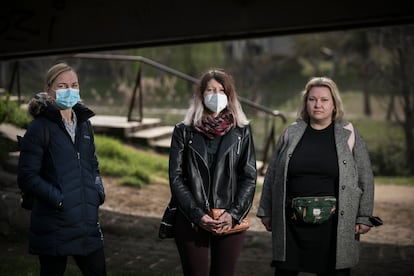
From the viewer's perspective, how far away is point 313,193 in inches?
134

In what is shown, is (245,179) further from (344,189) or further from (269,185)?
(344,189)

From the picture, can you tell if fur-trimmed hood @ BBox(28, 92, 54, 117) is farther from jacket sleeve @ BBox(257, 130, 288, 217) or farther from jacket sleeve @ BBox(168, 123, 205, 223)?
jacket sleeve @ BBox(257, 130, 288, 217)

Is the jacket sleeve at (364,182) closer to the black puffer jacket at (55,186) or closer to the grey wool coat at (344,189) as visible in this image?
the grey wool coat at (344,189)

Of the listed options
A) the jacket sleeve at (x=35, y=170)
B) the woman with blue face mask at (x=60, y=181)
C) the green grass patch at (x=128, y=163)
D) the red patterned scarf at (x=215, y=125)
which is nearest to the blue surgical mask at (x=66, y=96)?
the woman with blue face mask at (x=60, y=181)

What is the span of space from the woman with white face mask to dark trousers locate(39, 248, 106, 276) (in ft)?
1.61

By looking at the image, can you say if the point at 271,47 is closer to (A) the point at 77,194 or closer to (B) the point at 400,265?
(B) the point at 400,265

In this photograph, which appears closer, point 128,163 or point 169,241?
point 169,241

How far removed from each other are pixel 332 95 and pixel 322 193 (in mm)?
569

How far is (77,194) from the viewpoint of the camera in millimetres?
3420

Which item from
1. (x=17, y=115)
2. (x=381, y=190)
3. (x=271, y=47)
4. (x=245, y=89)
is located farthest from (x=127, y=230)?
(x=271, y=47)

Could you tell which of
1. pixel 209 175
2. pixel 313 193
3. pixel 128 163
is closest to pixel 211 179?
pixel 209 175

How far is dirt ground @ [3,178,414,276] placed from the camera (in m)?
5.87

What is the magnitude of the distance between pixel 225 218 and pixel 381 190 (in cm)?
877

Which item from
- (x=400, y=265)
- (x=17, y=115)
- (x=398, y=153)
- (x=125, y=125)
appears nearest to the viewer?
(x=400, y=265)
